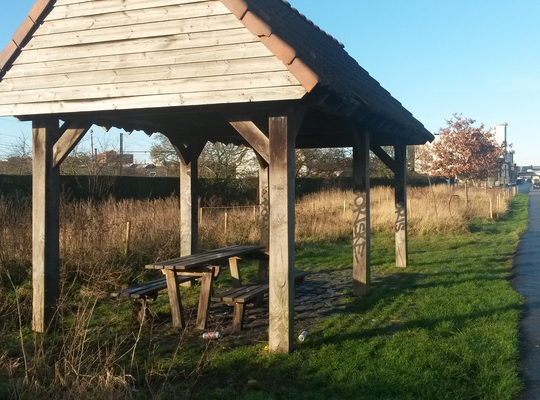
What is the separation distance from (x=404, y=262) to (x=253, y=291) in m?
5.64

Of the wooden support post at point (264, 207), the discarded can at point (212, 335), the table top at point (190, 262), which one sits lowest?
the discarded can at point (212, 335)

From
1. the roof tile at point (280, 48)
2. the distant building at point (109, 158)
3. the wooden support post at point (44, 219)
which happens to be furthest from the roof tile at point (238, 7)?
the distant building at point (109, 158)

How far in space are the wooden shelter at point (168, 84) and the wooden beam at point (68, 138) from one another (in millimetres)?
14

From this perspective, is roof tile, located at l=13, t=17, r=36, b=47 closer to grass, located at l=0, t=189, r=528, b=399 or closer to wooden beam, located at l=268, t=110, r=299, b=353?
grass, located at l=0, t=189, r=528, b=399

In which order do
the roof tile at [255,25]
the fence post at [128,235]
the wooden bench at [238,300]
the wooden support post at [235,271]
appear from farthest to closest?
the fence post at [128,235] → the wooden support post at [235,271] → the wooden bench at [238,300] → the roof tile at [255,25]

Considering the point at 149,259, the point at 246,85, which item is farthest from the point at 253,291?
the point at 149,259

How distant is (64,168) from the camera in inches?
914

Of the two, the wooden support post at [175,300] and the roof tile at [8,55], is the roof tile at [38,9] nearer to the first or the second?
the roof tile at [8,55]

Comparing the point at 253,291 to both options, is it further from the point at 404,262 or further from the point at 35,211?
the point at 404,262

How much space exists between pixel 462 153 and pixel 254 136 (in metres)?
27.0

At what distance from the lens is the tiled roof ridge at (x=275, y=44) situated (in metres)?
5.63

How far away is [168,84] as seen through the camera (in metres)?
6.41

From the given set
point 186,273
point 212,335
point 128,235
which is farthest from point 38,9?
point 128,235

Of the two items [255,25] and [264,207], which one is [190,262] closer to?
[255,25]
